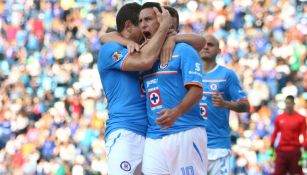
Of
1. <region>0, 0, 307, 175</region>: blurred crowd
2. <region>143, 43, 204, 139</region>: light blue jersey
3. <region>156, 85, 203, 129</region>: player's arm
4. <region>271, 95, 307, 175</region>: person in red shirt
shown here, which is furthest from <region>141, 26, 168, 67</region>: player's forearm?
<region>0, 0, 307, 175</region>: blurred crowd

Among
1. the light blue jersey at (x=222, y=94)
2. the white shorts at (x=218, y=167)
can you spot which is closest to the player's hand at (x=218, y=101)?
the light blue jersey at (x=222, y=94)

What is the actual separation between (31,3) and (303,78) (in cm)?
819

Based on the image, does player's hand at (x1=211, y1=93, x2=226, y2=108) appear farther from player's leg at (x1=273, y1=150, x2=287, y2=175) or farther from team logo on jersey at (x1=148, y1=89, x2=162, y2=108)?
player's leg at (x1=273, y1=150, x2=287, y2=175)

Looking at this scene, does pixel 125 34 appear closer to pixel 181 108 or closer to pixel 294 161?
pixel 181 108

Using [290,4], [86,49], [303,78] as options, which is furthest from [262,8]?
[86,49]

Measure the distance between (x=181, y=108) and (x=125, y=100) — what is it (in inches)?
28.6

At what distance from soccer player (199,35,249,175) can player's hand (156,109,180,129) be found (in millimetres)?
2376

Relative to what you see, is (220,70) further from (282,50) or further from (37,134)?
(282,50)

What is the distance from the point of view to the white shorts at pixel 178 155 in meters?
5.84

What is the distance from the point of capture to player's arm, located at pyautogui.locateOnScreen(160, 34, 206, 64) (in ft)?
19.4

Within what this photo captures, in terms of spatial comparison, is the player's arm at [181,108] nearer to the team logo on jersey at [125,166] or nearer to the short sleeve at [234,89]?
the team logo on jersey at [125,166]

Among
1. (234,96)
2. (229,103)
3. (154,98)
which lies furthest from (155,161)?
(234,96)

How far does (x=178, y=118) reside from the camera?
5898 mm

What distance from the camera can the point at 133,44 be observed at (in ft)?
20.1
